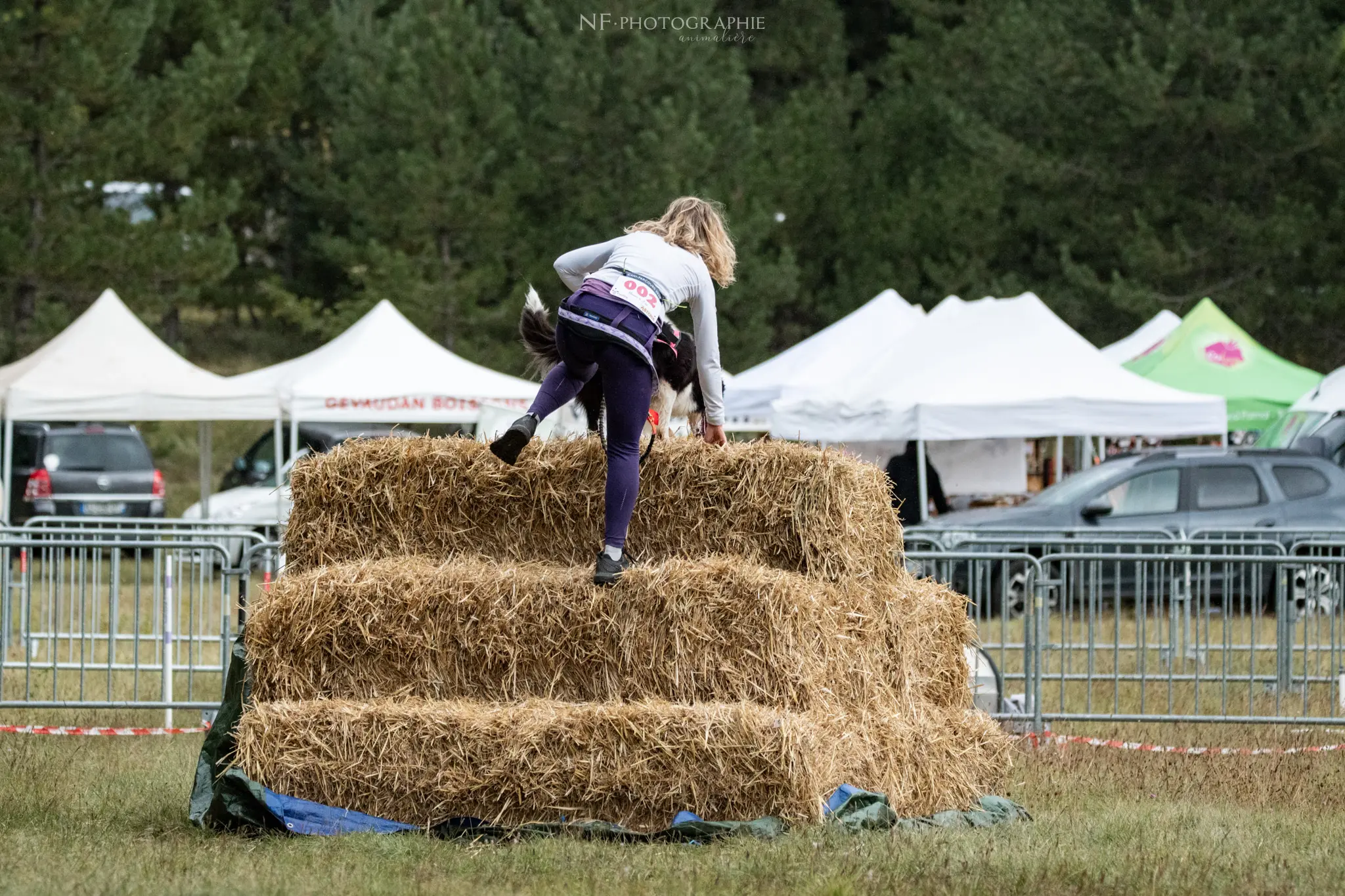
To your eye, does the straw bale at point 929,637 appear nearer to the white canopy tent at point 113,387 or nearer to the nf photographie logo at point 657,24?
the white canopy tent at point 113,387

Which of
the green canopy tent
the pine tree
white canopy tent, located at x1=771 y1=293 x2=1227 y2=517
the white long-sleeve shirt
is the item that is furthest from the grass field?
the pine tree

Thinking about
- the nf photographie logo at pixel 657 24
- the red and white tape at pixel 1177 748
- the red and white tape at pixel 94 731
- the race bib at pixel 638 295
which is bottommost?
the red and white tape at pixel 94 731

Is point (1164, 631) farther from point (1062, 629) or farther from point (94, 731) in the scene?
point (94, 731)

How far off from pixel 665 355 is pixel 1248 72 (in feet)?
94.2

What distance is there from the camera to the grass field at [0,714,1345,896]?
5520 millimetres

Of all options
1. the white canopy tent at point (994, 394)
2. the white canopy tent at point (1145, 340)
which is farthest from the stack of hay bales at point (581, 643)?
the white canopy tent at point (1145, 340)

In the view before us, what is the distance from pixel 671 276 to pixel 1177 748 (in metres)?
4.23

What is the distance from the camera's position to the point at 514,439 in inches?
260

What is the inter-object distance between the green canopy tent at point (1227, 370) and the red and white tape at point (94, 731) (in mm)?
15520

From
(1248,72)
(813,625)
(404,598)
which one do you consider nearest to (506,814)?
(404,598)

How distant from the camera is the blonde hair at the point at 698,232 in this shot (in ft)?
22.5

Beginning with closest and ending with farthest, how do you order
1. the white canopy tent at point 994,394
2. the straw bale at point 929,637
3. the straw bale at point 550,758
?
1. the straw bale at point 550,758
2. the straw bale at point 929,637
3. the white canopy tent at point 994,394

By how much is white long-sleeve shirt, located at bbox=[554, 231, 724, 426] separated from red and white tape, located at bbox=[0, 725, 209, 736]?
12.9 ft

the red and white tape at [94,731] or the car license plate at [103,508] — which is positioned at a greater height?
the car license plate at [103,508]
